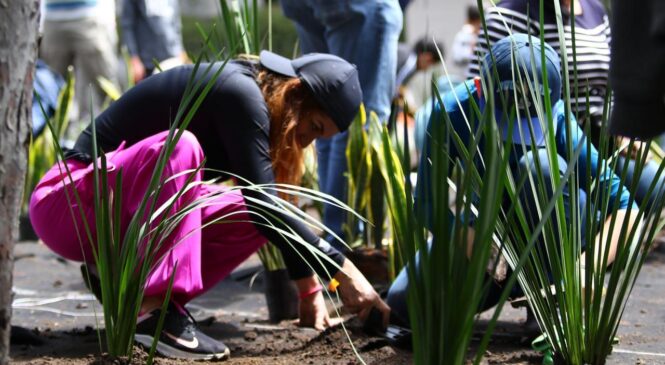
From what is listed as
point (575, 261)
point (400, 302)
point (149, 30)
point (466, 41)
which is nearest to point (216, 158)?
point (400, 302)

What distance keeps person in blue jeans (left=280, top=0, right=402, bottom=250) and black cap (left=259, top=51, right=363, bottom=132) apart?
3.08 feet

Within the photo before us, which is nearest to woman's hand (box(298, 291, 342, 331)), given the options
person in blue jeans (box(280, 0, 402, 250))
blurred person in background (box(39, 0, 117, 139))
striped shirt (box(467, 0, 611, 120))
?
Result: person in blue jeans (box(280, 0, 402, 250))

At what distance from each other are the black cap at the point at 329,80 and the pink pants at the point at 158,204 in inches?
13.0

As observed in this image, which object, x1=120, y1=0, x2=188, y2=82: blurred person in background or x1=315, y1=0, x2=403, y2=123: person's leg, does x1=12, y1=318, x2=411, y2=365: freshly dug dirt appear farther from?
x1=120, y1=0, x2=188, y2=82: blurred person in background

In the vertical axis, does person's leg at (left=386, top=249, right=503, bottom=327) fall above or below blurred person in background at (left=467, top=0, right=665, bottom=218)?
below

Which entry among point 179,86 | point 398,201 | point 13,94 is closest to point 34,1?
point 13,94

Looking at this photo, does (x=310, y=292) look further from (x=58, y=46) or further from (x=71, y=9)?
(x=58, y=46)

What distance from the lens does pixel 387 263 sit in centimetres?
375

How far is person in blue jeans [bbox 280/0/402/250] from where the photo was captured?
391 cm

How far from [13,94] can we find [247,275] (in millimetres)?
2477

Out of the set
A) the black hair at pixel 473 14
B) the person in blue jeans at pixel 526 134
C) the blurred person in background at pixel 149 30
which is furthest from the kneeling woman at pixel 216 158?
the black hair at pixel 473 14

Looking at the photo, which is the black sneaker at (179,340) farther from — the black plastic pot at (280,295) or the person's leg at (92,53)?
the person's leg at (92,53)

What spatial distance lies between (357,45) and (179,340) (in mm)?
1535

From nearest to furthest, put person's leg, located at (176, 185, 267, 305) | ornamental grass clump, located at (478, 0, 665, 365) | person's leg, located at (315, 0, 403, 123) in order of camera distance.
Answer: ornamental grass clump, located at (478, 0, 665, 365)
person's leg, located at (176, 185, 267, 305)
person's leg, located at (315, 0, 403, 123)
